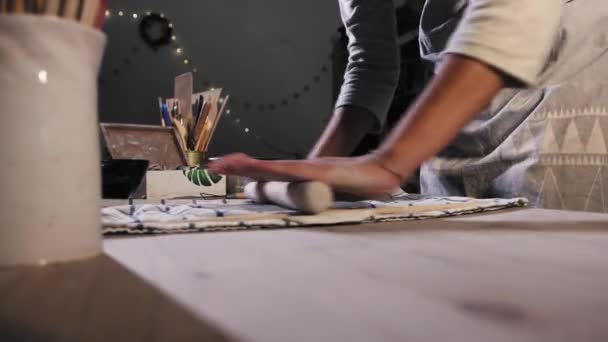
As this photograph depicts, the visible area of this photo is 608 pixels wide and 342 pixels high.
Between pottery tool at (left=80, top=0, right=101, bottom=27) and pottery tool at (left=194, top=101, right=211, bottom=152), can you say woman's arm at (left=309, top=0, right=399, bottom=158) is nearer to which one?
pottery tool at (left=194, top=101, right=211, bottom=152)

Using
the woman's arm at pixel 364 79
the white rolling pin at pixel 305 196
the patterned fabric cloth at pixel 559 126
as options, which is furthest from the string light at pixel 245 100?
the white rolling pin at pixel 305 196

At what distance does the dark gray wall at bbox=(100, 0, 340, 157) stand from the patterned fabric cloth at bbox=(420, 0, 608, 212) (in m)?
1.14

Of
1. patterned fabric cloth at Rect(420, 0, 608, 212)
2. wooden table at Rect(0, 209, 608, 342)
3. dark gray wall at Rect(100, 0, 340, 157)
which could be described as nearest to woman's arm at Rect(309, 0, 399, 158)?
patterned fabric cloth at Rect(420, 0, 608, 212)

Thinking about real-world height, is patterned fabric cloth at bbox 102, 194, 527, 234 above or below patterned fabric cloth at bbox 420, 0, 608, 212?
below

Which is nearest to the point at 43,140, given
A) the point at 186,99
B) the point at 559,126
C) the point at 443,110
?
the point at 443,110

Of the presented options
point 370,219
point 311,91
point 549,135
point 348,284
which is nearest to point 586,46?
point 549,135

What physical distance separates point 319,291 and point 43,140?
203 mm

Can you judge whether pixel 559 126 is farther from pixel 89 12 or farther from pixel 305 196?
pixel 89 12

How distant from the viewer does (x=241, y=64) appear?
221 centimetres

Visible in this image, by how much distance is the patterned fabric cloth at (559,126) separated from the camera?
106cm

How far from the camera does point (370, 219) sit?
22.5 inches

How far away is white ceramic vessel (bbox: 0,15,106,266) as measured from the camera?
0.31 metres

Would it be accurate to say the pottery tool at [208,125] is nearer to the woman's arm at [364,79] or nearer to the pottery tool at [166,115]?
the pottery tool at [166,115]

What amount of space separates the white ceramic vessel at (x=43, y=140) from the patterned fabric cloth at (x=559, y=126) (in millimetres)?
904
